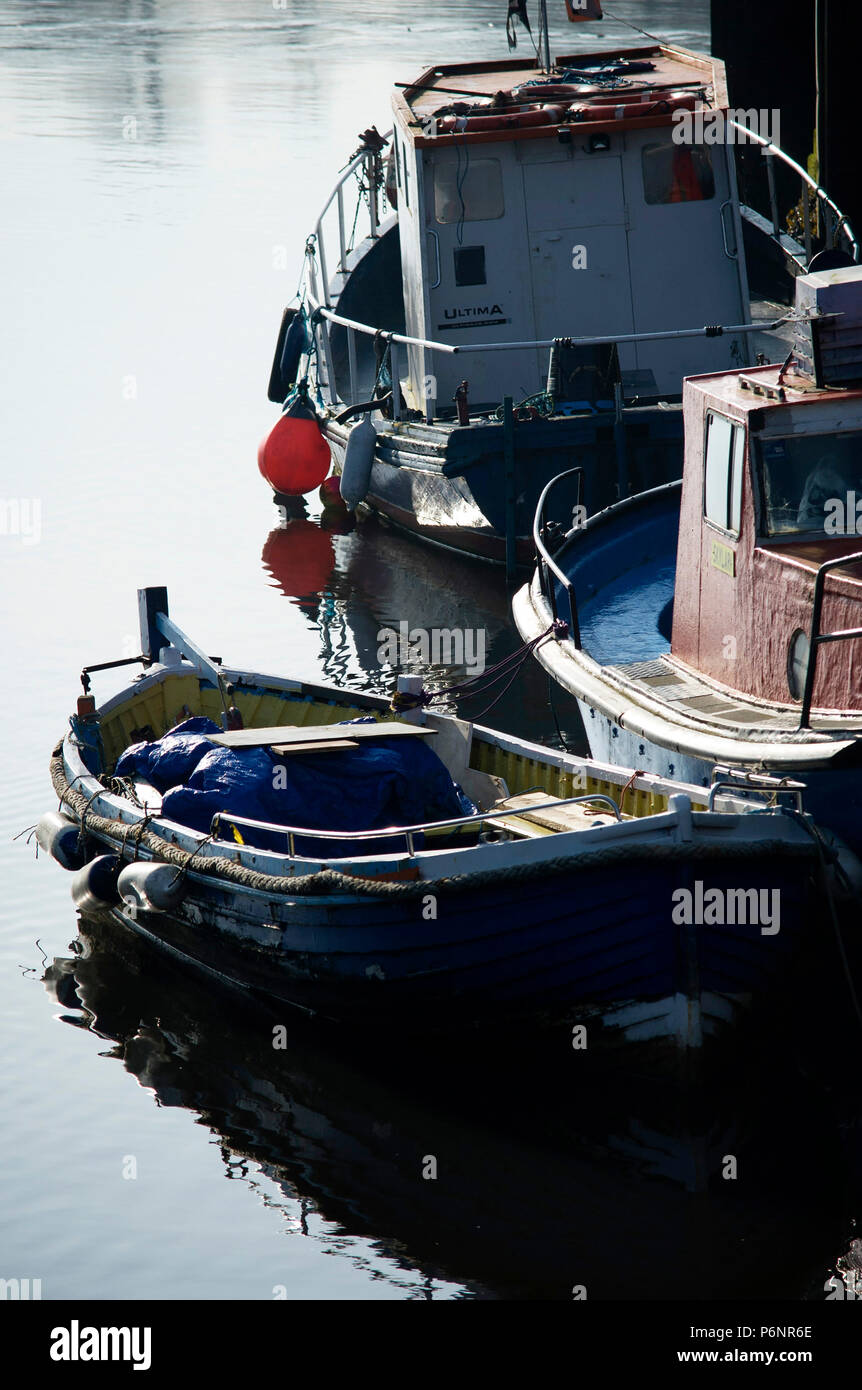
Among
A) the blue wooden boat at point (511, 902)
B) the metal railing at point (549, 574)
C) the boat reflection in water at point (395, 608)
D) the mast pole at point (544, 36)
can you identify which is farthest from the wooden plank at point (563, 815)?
the mast pole at point (544, 36)

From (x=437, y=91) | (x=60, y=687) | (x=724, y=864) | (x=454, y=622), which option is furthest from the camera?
(x=437, y=91)

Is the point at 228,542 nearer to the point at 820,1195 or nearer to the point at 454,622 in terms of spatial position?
the point at 454,622

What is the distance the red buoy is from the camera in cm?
1898

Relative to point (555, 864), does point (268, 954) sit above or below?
below

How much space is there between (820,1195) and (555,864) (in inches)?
76.6

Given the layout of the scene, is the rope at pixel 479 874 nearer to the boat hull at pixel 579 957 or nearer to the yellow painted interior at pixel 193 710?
the boat hull at pixel 579 957

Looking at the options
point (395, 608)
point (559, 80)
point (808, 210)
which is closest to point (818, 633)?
point (395, 608)

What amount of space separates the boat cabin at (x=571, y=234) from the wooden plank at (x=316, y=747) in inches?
283

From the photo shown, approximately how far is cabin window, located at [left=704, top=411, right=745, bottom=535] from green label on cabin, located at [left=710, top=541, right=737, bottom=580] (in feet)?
0.37

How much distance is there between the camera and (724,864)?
8055 mm

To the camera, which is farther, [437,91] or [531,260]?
[437,91]

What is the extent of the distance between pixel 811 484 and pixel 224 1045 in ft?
14.5

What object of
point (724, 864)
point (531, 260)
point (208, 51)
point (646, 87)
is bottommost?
point (724, 864)
